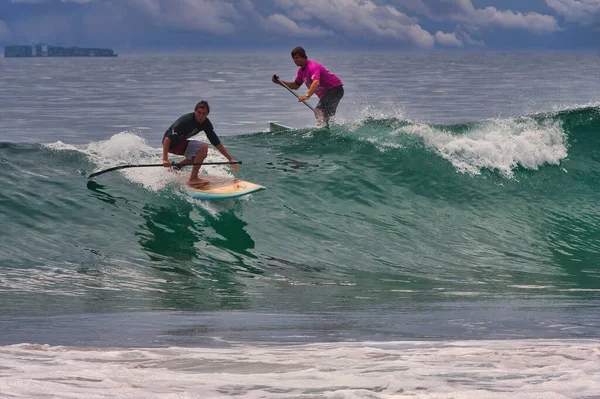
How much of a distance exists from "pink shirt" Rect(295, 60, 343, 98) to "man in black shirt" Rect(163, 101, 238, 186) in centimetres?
382

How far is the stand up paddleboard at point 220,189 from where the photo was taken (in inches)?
467

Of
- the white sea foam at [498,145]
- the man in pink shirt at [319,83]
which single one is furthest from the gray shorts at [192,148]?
the white sea foam at [498,145]

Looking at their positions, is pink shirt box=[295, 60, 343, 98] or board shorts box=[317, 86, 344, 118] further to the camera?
board shorts box=[317, 86, 344, 118]

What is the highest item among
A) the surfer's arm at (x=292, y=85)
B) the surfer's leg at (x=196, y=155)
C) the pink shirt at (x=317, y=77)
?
the pink shirt at (x=317, y=77)

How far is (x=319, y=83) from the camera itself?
15.3m

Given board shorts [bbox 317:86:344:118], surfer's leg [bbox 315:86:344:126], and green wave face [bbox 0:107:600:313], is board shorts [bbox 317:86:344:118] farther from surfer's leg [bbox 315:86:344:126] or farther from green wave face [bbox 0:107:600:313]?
green wave face [bbox 0:107:600:313]

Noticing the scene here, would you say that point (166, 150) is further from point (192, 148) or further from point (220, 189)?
point (220, 189)

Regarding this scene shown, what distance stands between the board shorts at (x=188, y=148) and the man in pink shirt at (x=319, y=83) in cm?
339

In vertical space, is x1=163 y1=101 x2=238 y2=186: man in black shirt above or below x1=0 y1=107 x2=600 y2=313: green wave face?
above

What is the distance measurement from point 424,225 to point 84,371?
7605 millimetres

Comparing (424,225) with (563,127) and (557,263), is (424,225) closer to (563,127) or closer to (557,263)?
(557,263)

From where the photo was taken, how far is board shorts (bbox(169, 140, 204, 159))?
11969 mm

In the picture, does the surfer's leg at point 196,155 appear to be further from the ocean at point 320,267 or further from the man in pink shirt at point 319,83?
the man in pink shirt at point 319,83

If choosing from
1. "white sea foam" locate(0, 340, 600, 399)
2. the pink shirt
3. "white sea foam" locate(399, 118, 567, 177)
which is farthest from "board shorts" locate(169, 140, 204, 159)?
"white sea foam" locate(0, 340, 600, 399)
